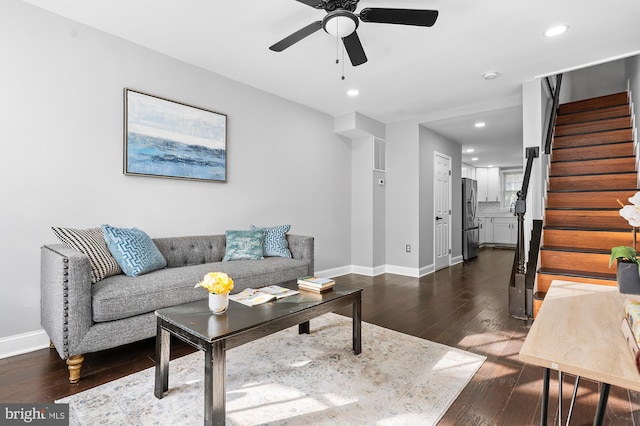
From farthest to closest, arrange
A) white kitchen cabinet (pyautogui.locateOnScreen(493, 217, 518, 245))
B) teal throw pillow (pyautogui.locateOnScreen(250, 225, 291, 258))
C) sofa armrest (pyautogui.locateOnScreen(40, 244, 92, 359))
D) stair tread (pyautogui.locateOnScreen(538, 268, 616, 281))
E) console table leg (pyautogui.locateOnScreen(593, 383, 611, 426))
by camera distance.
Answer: white kitchen cabinet (pyautogui.locateOnScreen(493, 217, 518, 245)) < teal throw pillow (pyautogui.locateOnScreen(250, 225, 291, 258)) < stair tread (pyautogui.locateOnScreen(538, 268, 616, 281)) < sofa armrest (pyautogui.locateOnScreen(40, 244, 92, 359)) < console table leg (pyautogui.locateOnScreen(593, 383, 611, 426))

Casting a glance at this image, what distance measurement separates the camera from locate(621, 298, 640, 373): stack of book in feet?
2.82

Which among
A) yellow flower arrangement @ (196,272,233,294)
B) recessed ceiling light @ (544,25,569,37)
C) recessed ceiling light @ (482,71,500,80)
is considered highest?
recessed ceiling light @ (482,71,500,80)

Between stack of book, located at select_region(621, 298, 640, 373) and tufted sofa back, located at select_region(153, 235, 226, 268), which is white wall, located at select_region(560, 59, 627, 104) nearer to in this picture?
stack of book, located at select_region(621, 298, 640, 373)

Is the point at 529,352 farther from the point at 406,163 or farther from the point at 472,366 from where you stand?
Answer: the point at 406,163

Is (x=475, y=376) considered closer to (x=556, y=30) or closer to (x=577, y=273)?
(x=577, y=273)

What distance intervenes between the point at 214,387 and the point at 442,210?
17.5ft

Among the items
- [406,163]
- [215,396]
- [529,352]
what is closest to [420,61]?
[406,163]

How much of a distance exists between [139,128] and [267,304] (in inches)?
84.3

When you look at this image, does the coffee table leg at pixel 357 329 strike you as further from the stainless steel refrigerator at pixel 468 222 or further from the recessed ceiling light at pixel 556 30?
the stainless steel refrigerator at pixel 468 222

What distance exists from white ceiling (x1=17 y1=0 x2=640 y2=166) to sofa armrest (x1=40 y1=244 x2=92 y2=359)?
6.32 feet

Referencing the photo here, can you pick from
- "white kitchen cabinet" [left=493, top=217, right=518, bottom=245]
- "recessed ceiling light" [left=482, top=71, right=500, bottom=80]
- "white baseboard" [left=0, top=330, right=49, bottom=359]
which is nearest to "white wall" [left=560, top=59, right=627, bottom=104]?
"recessed ceiling light" [left=482, top=71, right=500, bottom=80]

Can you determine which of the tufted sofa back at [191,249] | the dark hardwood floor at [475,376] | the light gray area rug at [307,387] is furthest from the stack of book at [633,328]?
the tufted sofa back at [191,249]

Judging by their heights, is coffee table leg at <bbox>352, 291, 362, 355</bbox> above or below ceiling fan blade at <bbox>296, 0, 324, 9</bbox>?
below

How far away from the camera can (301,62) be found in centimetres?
326
